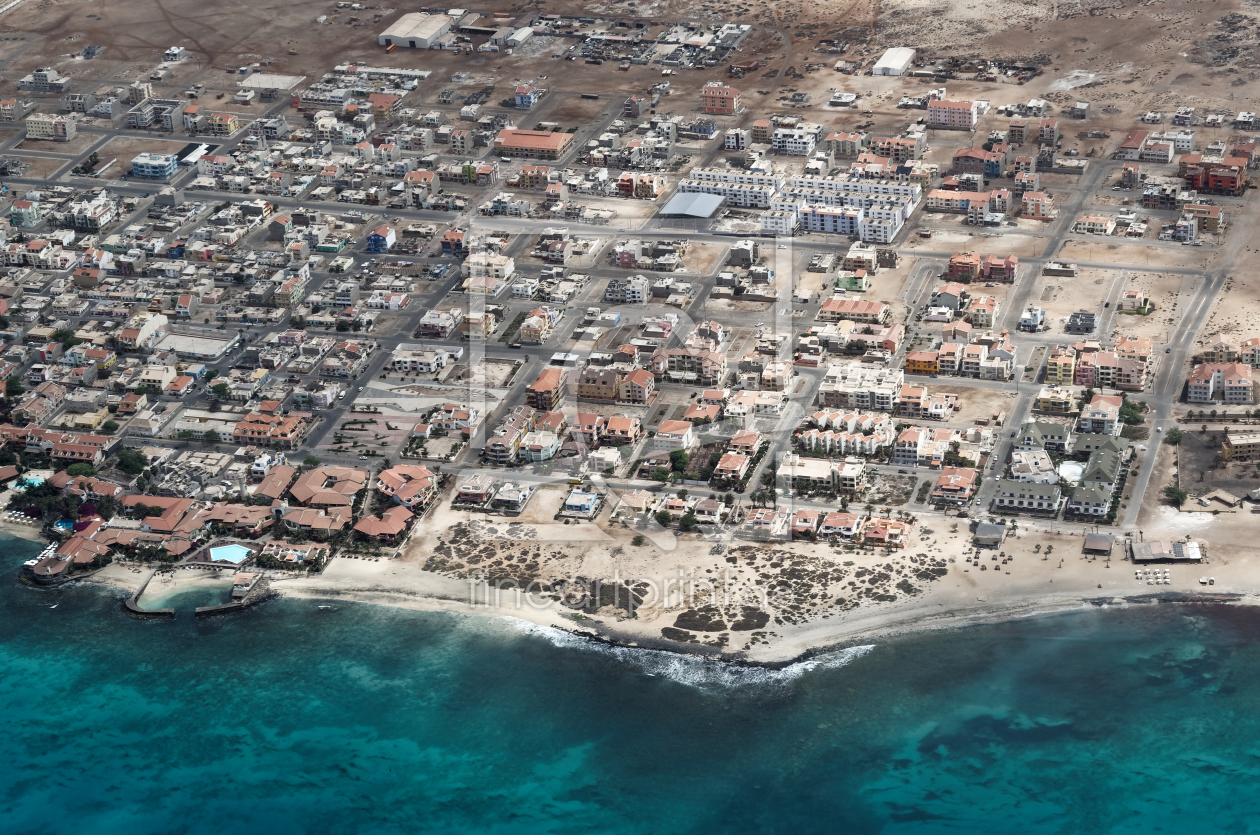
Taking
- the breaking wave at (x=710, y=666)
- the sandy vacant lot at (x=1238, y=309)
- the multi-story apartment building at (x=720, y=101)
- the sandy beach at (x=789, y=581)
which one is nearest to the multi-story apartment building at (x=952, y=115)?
the multi-story apartment building at (x=720, y=101)

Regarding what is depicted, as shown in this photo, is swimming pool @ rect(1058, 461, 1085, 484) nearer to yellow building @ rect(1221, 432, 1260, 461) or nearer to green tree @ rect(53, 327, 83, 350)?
yellow building @ rect(1221, 432, 1260, 461)

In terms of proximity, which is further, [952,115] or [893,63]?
[893,63]

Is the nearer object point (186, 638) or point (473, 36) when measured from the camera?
point (186, 638)

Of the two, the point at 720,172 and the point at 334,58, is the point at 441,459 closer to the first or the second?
the point at 720,172

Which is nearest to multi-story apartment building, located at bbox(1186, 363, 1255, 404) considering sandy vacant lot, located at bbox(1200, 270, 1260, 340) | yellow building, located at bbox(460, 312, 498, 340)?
sandy vacant lot, located at bbox(1200, 270, 1260, 340)

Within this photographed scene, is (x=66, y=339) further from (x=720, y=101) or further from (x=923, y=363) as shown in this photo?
(x=720, y=101)

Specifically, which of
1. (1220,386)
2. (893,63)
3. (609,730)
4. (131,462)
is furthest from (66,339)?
(893,63)

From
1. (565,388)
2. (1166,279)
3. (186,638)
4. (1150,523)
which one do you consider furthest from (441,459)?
(1166,279)
